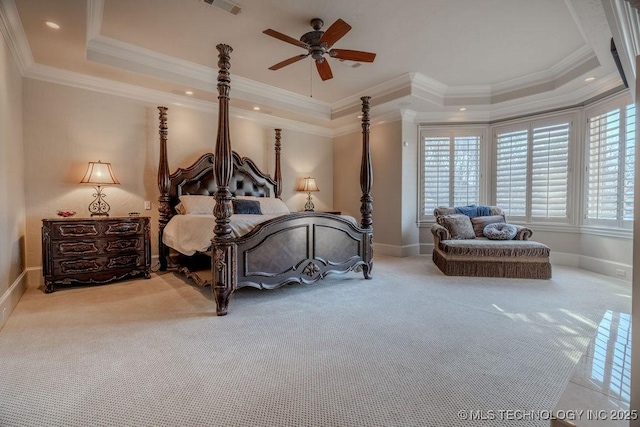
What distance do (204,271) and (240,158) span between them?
235 centimetres

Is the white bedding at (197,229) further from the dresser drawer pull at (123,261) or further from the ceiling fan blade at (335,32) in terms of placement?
the ceiling fan blade at (335,32)

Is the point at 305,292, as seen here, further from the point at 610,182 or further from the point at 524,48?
the point at 610,182

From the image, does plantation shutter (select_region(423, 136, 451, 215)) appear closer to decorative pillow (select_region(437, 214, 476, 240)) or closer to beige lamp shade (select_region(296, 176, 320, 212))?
decorative pillow (select_region(437, 214, 476, 240))

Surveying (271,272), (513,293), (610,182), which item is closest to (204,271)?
(271,272)

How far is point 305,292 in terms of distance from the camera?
3395mm

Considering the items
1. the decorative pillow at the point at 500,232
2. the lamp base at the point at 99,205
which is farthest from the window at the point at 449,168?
the lamp base at the point at 99,205

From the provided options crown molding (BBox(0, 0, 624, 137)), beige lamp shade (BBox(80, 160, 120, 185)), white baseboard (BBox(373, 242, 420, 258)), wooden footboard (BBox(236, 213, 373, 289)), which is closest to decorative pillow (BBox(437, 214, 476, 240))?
white baseboard (BBox(373, 242, 420, 258))

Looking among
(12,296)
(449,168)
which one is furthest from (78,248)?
(449,168)

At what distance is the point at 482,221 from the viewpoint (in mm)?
4762

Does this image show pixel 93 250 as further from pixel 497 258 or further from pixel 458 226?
pixel 497 258

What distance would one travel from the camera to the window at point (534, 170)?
4836mm

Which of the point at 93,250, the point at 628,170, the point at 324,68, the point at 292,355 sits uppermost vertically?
the point at 324,68

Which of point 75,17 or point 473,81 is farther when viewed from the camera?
point 473,81

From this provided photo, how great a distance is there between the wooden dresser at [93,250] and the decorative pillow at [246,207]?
118cm
